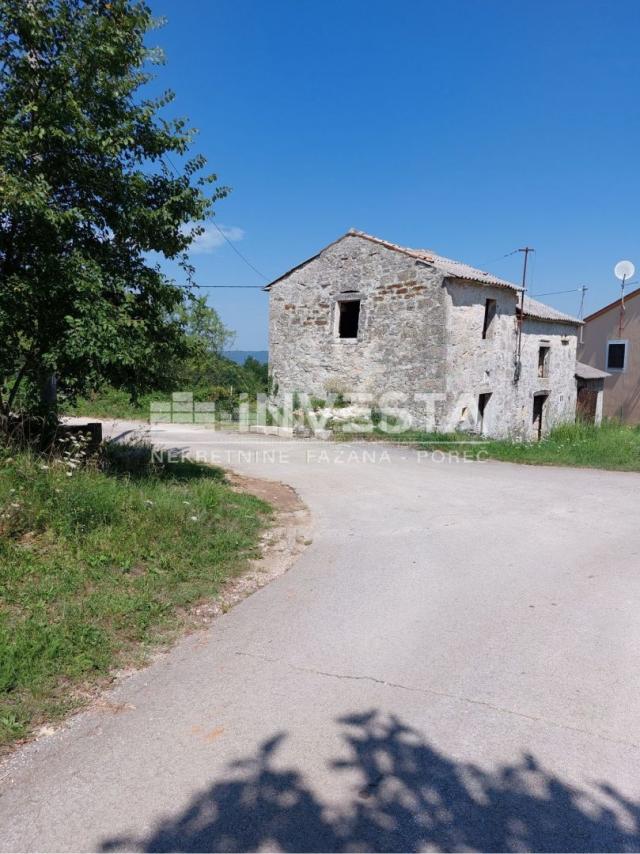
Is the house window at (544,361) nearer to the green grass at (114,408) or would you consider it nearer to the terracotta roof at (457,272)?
the terracotta roof at (457,272)

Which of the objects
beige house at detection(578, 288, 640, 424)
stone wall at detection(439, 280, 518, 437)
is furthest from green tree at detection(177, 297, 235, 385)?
beige house at detection(578, 288, 640, 424)

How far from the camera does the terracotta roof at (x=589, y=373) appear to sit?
23.2 m

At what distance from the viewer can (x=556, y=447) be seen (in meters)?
13.6

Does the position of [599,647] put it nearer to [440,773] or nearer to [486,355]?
[440,773]

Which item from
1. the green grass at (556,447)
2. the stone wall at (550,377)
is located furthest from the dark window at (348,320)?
the stone wall at (550,377)

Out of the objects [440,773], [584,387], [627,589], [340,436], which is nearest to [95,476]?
[440,773]

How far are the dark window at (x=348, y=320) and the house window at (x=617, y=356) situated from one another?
48.2 ft

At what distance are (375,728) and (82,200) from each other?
258 inches

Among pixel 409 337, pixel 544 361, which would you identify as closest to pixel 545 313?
pixel 544 361

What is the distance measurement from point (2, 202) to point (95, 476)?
119 inches

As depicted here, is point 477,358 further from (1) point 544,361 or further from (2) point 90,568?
(2) point 90,568

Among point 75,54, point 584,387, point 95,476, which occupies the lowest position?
point 95,476

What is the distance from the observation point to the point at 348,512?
7746 mm

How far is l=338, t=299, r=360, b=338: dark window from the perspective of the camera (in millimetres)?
17812
